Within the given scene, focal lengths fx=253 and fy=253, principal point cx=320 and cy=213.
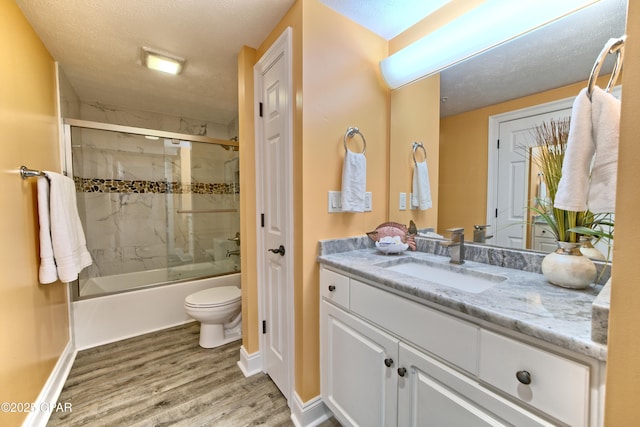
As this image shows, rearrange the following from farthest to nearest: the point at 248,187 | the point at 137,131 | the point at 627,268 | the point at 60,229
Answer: the point at 137,131 < the point at 248,187 < the point at 60,229 < the point at 627,268

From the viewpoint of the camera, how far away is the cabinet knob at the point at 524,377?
0.61 m

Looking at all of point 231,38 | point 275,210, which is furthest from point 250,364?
point 231,38

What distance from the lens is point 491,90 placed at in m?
1.27

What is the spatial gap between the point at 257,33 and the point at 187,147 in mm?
1903

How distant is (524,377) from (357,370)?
2.30 ft

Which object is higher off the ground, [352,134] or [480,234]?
[352,134]

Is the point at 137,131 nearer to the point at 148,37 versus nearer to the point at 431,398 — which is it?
the point at 148,37

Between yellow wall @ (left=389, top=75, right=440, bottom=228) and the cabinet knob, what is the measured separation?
3.25 feet

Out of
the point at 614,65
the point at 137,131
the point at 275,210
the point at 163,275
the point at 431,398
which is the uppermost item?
the point at 137,131

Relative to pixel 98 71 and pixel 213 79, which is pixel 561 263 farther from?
pixel 98 71

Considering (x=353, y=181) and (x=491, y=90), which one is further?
(x=353, y=181)

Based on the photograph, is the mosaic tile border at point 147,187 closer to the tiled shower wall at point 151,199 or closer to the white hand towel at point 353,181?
the tiled shower wall at point 151,199

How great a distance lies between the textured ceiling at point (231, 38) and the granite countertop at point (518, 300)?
2.66 feet

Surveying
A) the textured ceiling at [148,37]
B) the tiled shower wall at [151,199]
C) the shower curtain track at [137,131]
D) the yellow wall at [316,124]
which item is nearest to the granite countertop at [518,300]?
the yellow wall at [316,124]
